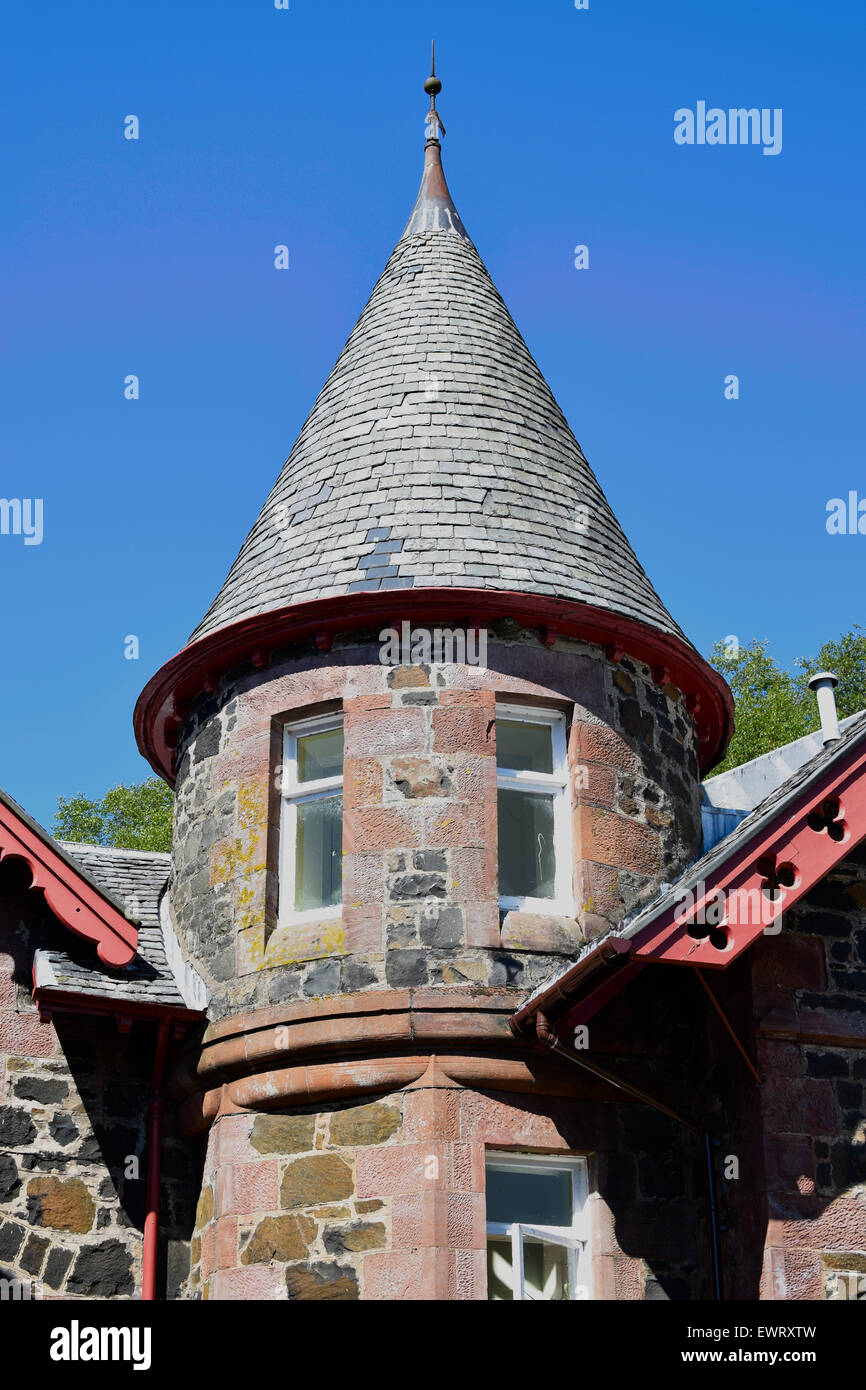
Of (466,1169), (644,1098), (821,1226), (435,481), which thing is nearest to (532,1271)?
(466,1169)

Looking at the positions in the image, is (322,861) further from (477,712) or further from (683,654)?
(683,654)

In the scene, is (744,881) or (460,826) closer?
(744,881)

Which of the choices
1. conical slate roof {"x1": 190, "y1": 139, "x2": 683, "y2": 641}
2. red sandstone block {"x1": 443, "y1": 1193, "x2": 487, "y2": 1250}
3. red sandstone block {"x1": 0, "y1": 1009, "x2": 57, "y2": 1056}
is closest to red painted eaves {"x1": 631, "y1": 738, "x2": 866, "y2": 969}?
red sandstone block {"x1": 443, "y1": 1193, "x2": 487, "y2": 1250}

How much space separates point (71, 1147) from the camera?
11.3 meters

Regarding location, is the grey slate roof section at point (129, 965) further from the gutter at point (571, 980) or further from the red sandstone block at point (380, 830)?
the gutter at point (571, 980)

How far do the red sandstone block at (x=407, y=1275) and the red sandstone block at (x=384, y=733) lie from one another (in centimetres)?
312

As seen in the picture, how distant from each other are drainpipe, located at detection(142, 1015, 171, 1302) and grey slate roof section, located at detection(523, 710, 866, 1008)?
2657mm

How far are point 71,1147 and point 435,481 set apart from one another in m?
5.19

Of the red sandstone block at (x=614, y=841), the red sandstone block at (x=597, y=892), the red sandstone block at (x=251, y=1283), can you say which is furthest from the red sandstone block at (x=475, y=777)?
the red sandstone block at (x=251, y=1283)

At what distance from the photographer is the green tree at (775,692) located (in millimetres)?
27859

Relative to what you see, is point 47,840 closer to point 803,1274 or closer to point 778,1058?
point 778,1058

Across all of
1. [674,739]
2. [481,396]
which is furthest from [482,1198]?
[481,396]

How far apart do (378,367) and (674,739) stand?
3.83 meters

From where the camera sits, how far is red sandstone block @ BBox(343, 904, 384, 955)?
35.0ft
